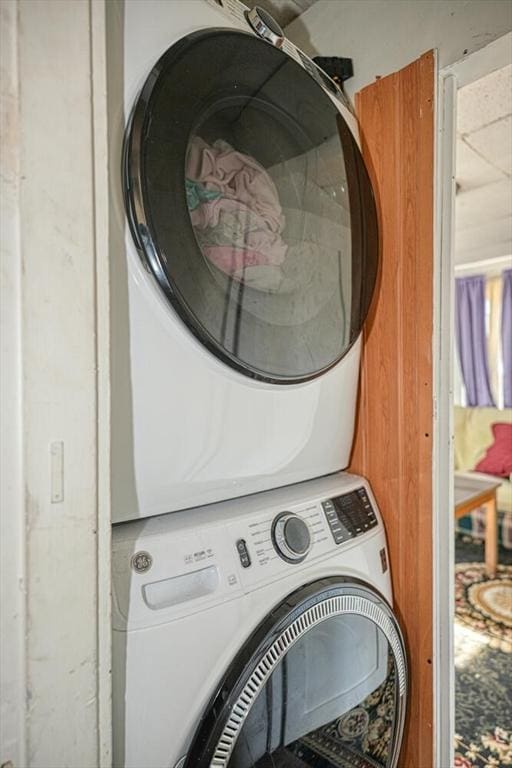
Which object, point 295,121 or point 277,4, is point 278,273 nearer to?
point 295,121

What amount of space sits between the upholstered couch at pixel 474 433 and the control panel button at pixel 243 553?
2.84 meters

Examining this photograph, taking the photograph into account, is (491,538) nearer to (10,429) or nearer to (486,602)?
(486,602)

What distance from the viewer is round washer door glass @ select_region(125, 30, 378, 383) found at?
0.64 m

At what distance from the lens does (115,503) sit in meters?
0.65

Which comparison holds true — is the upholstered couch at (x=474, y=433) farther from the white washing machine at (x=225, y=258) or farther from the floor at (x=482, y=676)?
the white washing machine at (x=225, y=258)

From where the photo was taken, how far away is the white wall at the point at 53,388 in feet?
1.56

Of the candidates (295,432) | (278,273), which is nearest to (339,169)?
(278,273)

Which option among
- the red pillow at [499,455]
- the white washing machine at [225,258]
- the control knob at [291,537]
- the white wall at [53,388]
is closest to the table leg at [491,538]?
the red pillow at [499,455]

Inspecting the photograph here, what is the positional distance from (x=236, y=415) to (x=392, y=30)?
1.02 metres

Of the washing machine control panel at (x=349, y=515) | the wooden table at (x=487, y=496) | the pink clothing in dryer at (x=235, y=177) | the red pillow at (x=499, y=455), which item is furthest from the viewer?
the red pillow at (x=499, y=455)

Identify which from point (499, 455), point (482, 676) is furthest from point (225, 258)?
point (499, 455)

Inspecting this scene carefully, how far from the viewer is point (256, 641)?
677 mm

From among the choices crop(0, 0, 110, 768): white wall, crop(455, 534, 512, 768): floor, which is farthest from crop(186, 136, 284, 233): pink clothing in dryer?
crop(455, 534, 512, 768): floor

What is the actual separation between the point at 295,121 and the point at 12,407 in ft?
2.44
